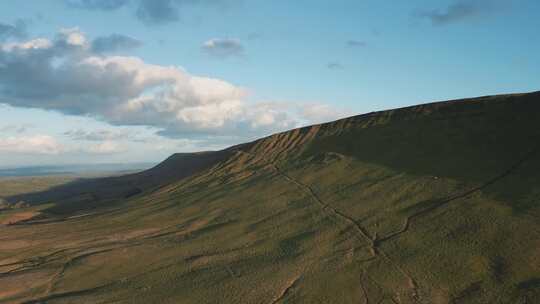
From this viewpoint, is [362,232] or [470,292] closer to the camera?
[470,292]

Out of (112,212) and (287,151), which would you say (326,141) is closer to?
(287,151)

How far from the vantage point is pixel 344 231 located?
94.6 feet

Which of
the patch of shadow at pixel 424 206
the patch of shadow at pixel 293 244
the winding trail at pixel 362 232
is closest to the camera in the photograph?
the winding trail at pixel 362 232

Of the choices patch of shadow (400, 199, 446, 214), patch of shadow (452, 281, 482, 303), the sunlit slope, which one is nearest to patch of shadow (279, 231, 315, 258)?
the sunlit slope

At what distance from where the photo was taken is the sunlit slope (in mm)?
22047

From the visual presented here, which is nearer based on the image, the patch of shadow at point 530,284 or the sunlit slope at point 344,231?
the patch of shadow at point 530,284

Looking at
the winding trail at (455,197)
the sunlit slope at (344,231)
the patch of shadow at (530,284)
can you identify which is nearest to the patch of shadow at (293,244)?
the sunlit slope at (344,231)

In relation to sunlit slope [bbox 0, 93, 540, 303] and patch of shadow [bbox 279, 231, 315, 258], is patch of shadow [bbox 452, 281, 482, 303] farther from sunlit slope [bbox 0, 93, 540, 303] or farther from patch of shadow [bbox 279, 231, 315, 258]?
→ patch of shadow [bbox 279, 231, 315, 258]

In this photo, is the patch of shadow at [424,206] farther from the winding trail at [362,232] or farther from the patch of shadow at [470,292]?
the patch of shadow at [470,292]

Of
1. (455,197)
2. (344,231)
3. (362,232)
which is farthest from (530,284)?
(344,231)

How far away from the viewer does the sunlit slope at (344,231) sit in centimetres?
2205

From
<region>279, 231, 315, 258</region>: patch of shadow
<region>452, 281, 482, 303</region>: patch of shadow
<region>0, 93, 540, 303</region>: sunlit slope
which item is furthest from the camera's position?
<region>279, 231, 315, 258</region>: patch of shadow

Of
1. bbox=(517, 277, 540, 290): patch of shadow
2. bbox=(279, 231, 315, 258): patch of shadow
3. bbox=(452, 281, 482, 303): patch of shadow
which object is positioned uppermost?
bbox=(279, 231, 315, 258): patch of shadow

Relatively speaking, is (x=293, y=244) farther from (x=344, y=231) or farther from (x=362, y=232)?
(x=362, y=232)
